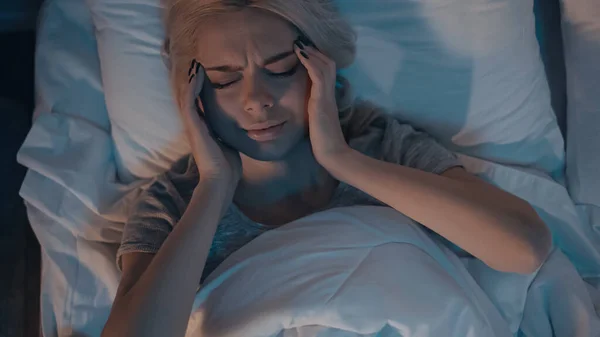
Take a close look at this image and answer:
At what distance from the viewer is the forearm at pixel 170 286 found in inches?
30.0

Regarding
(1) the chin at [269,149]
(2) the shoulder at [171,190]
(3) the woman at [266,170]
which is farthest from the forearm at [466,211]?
(2) the shoulder at [171,190]

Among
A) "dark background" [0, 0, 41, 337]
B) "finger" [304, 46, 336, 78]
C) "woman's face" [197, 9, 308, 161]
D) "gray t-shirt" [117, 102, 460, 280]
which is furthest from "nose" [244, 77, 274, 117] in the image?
"dark background" [0, 0, 41, 337]

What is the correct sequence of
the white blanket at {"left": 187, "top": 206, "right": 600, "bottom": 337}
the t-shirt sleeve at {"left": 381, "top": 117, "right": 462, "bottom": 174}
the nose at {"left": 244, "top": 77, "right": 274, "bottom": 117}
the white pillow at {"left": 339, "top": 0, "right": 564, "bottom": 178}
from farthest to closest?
the white pillow at {"left": 339, "top": 0, "right": 564, "bottom": 178} < the t-shirt sleeve at {"left": 381, "top": 117, "right": 462, "bottom": 174} < the nose at {"left": 244, "top": 77, "right": 274, "bottom": 117} < the white blanket at {"left": 187, "top": 206, "right": 600, "bottom": 337}

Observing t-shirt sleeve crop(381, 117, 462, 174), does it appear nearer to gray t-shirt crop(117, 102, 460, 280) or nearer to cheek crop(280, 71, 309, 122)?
gray t-shirt crop(117, 102, 460, 280)

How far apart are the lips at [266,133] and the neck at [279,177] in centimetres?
12

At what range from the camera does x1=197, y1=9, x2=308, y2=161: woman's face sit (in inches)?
33.9

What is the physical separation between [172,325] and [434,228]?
1.35ft

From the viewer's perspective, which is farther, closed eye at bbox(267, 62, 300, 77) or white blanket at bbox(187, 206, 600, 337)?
closed eye at bbox(267, 62, 300, 77)

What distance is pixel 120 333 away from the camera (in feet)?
2.47

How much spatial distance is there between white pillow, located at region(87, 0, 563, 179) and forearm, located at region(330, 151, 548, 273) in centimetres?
25

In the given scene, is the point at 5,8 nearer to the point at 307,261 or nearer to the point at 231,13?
the point at 231,13

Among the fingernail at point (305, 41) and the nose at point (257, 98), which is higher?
the fingernail at point (305, 41)

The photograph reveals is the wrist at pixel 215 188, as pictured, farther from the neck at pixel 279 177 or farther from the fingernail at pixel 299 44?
the fingernail at pixel 299 44

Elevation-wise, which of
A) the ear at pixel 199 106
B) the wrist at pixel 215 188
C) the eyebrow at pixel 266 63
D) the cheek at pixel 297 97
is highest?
the eyebrow at pixel 266 63
